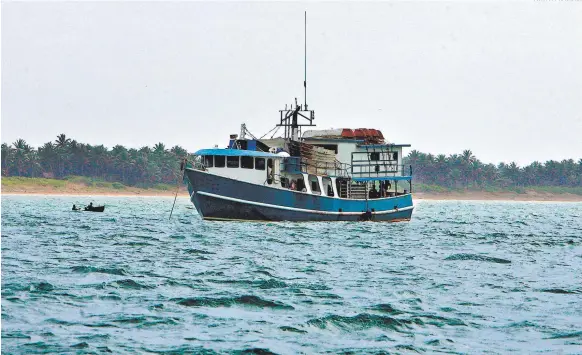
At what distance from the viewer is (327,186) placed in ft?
177

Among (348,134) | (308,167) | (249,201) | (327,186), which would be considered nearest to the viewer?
(249,201)

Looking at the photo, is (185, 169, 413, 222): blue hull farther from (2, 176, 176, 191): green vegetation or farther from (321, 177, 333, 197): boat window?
(2, 176, 176, 191): green vegetation

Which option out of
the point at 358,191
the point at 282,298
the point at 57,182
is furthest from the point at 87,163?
the point at 282,298

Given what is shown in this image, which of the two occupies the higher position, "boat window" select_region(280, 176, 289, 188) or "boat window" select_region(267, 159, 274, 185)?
"boat window" select_region(267, 159, 274, 185)

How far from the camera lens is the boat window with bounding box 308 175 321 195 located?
52384mm

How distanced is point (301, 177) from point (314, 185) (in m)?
1.56

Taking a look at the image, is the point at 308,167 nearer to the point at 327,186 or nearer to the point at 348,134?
the point at 327,186

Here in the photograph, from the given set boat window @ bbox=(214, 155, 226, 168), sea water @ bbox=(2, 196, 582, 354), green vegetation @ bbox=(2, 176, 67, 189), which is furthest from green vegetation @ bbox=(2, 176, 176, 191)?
sea water @ bbox=(2, 196, 582, 354)

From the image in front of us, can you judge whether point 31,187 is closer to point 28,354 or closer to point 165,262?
point 165,262

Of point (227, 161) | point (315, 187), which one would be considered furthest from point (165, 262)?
point (315, 187)

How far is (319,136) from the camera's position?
187 feet

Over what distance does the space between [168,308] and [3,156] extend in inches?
6136

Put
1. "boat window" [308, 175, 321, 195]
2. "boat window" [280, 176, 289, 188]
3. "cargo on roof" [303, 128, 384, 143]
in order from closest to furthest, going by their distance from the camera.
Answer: "boat window" [280, 176, 289, 188] → "boat window" [308, 175, 321, 195] → "cargo on roof" [303, 128, 384, 143]

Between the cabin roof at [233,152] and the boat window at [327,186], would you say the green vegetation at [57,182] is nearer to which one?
the boat window at [327,186]
